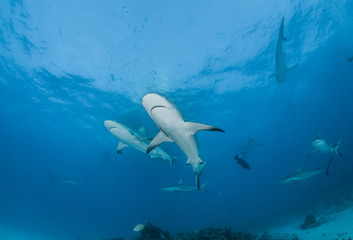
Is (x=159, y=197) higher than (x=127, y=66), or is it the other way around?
(x=159, y=197)

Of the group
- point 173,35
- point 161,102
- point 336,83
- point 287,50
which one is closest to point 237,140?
point 336,83

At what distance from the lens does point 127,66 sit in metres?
15.4

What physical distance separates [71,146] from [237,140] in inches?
1256

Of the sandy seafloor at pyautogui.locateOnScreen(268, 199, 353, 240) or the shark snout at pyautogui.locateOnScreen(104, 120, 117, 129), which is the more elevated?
the shark snout at pyautogui.locateOnScreen(104, 120, 117, 129)

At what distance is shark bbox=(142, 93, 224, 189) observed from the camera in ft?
9.51

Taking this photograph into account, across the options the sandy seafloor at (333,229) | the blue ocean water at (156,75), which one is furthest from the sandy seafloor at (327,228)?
the blue ocean water at (156,75)

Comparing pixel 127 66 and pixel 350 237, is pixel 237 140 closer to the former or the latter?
pixel 127 66

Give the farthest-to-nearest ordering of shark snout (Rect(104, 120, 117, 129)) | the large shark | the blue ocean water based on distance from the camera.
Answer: the blue ocean water
the large shark
shark snout (Rect(104, 120, 117, 129))

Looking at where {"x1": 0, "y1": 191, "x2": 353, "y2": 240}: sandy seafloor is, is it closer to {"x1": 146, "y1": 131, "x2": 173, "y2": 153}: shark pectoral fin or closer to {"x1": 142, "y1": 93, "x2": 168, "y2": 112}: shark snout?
{"x1": 146, "y1": 131, "x2": 173, "y2": 153}: shark pectoral fin

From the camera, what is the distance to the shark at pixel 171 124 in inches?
114

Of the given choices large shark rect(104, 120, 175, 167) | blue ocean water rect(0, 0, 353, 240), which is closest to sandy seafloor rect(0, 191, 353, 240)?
blue ocean water rect(0, 0, 353, 240)

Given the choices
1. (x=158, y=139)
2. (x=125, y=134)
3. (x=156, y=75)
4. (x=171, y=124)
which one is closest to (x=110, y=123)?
(x=125, y=134)

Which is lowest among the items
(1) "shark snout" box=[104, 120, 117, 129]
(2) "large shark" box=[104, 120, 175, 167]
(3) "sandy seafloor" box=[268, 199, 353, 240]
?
(3) "sandy seafloor" box=[268, 199, 353, 240]

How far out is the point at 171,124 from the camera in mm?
3408
